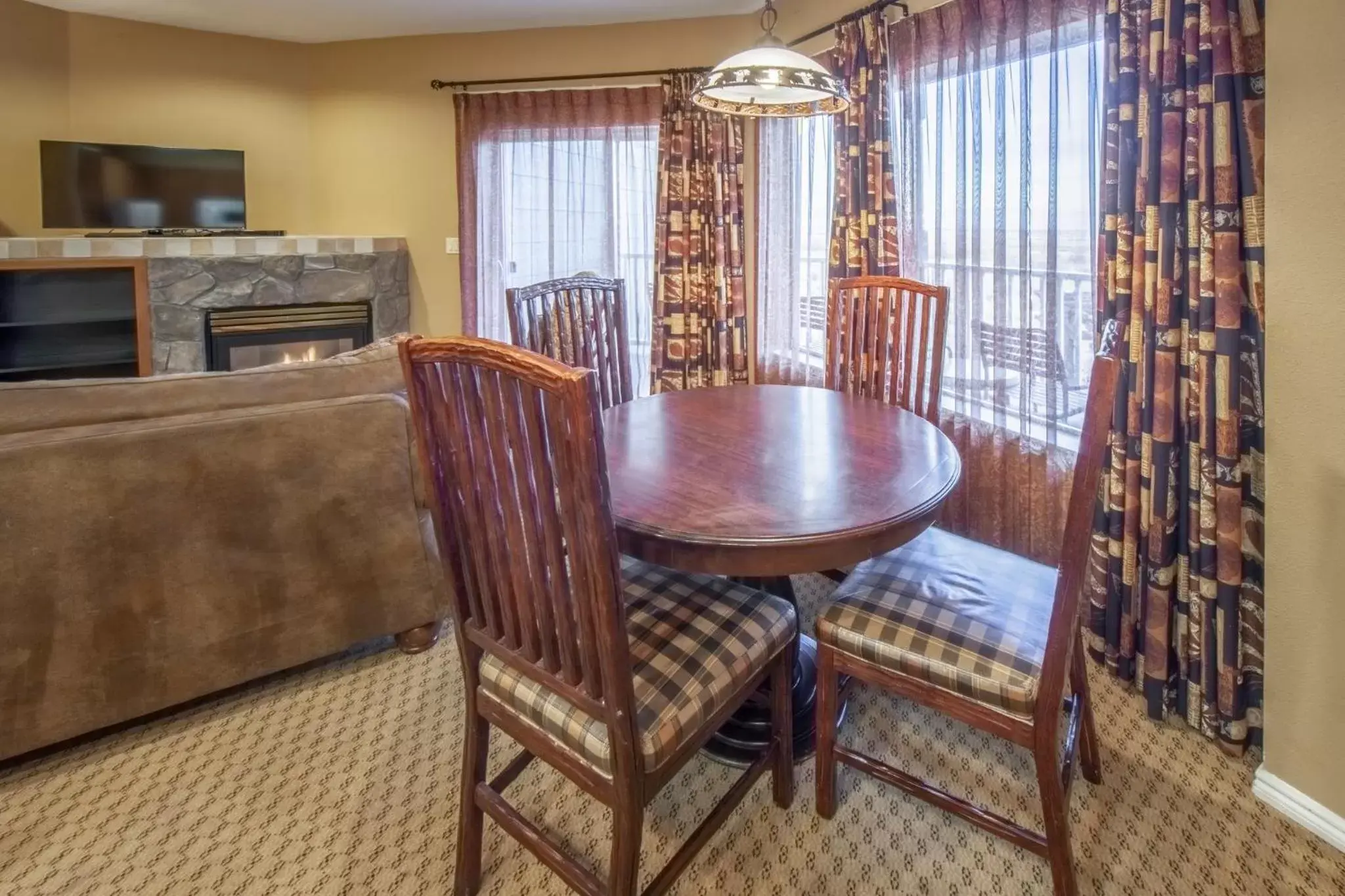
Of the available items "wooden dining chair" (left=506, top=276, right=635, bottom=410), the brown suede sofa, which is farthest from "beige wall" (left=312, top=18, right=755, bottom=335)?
the brown suede sofa

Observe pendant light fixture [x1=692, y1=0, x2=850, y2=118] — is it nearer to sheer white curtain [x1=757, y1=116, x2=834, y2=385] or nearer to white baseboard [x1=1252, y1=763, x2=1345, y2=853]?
sheer white curtain [x1=757, y1=116, x2=834, y2=385]

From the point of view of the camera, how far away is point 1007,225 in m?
2.41

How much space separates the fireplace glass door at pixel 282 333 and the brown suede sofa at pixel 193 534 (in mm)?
2463

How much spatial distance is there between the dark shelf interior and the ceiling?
1.51 m

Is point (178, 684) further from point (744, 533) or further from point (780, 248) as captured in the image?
point (780, 248)

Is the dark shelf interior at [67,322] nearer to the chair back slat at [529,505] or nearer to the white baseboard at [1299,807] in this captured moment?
the chair back slat at [529,505]

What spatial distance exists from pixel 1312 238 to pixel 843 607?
1.15 metres

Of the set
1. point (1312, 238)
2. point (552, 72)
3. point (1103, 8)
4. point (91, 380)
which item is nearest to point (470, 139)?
point (552, 72)

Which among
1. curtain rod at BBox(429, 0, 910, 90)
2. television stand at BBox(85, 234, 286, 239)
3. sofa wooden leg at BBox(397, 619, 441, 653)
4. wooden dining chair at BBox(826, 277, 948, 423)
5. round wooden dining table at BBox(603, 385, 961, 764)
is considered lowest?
sofa wooden leg at BBox(397, 619, 441, 653)

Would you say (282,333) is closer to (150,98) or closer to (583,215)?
(150,98)

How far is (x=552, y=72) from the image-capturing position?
14.2ft

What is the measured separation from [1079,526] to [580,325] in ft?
5.92

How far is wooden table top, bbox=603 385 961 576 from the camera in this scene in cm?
126

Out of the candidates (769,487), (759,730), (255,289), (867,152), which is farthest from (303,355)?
(769,487)
